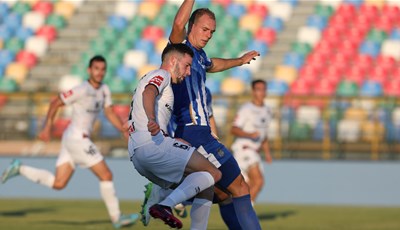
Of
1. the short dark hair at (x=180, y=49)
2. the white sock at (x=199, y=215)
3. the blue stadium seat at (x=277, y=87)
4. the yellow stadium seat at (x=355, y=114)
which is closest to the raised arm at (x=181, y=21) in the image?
the short dark hair at (x=180, y=49)

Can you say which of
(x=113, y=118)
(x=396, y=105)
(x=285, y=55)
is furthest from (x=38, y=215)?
(x=285, y=55)

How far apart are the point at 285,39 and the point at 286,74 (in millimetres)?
2387

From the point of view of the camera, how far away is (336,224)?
42.5 ft

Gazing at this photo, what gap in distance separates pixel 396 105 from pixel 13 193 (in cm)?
880

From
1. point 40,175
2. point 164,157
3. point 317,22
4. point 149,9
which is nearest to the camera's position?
point 164,157

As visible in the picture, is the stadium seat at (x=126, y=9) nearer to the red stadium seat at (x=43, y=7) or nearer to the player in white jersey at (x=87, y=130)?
the red stadium seat at (x=43, y=7)

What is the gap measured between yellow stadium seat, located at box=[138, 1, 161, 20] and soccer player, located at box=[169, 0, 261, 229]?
2141cm

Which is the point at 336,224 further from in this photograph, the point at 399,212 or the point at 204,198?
the point at 204,198

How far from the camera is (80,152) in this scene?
12.3 meters

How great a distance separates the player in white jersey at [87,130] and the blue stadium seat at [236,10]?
16376 mm

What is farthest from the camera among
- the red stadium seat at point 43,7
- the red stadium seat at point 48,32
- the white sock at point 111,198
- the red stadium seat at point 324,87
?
the red stadium seat at point 43,7

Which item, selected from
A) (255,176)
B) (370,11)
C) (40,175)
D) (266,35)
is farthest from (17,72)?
(40,175)

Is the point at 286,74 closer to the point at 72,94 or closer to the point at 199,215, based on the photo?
the point at 72,94

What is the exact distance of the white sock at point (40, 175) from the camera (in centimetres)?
1301
